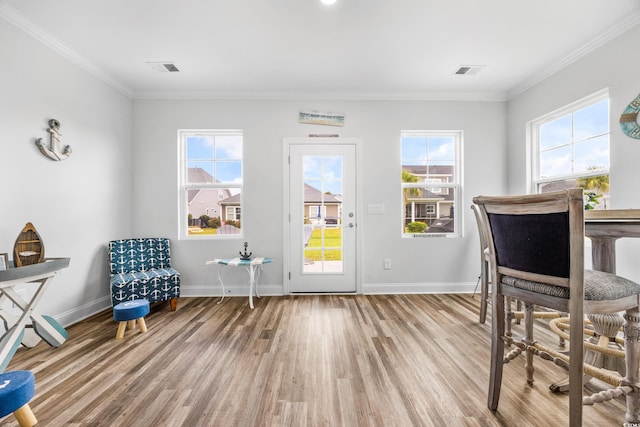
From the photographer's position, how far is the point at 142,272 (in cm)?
324

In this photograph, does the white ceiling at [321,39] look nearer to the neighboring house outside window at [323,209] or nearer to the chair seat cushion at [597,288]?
the neighboring house outside window at [323,209]

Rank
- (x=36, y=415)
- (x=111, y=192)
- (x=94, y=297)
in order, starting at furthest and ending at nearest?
(x=111, y=192) → (x=94, y=297) → (x=36, y=415)

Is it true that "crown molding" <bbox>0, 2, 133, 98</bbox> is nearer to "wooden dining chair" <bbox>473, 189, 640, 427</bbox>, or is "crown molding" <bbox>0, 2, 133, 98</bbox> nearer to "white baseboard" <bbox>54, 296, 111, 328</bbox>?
"white baseboard" <bbox>54, 296, 111, 328</bbox>

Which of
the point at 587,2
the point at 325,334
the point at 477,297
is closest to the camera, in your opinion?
the point at 587,2

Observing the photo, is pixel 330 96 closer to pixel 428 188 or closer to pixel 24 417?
pixel 428 188

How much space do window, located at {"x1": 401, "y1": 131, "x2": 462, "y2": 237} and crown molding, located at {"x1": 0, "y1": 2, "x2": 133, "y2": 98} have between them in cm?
357

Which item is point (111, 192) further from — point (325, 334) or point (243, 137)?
point (325, 334)

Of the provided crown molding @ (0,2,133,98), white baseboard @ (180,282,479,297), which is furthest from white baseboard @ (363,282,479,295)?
crown molding @ (0,2,133,98)

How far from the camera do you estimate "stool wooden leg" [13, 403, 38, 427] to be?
4.54 ft

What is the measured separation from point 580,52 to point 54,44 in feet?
15.8

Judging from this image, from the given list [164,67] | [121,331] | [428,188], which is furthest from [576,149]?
[121,331]

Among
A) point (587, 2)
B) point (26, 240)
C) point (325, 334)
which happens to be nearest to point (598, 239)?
point (587, 2)

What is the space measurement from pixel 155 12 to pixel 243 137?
5.38 feet

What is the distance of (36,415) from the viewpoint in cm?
150
